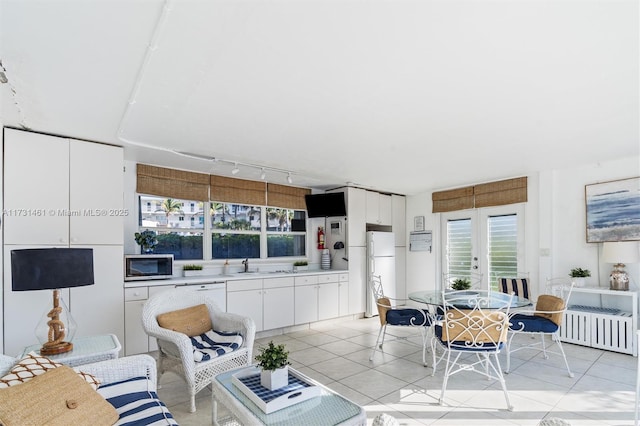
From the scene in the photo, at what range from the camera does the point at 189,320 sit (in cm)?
328

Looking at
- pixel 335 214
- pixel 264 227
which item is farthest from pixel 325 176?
pixel 264 227

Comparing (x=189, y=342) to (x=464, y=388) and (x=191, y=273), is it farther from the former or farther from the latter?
(x=464, y=388)

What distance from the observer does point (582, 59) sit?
6.66ft

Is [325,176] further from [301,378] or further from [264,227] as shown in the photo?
[301,378]

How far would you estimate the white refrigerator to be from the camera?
6289mm

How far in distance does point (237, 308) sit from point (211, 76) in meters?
3.33

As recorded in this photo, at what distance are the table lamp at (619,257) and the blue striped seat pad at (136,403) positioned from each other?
489 cm

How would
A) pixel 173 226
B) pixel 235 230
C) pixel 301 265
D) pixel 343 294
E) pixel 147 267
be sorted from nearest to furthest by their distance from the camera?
1. pixel 147 267
2. pixel 173 226
3. pixel 235 230
4. pixel 343 294
5. pixel 301 265

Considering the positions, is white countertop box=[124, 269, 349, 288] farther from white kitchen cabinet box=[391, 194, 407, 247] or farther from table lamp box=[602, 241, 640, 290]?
table lamp box=[602, 241, 640, 290]

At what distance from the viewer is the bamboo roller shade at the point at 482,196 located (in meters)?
5.37

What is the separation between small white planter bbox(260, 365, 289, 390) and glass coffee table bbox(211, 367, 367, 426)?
0.45 feet

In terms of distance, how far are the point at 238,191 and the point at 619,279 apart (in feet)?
17.2

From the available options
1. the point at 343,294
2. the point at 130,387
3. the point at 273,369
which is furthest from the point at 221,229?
the point at 273,369

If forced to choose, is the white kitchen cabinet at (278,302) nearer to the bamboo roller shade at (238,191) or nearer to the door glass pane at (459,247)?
the bamboo roller shade at (238,191)
